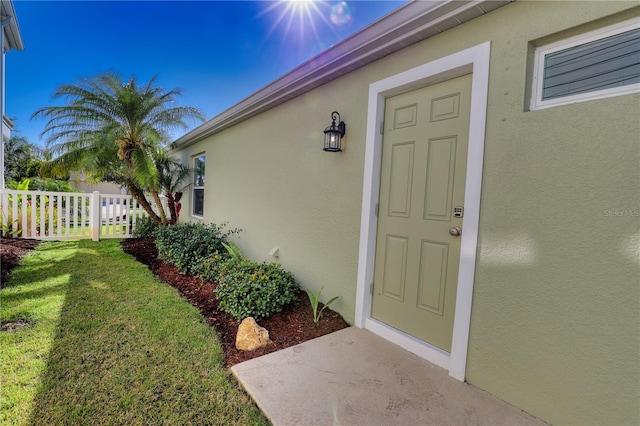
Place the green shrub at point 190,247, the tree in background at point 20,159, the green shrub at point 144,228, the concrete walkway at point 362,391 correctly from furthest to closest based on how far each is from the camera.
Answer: the tree in background at point 20,159 → the green shrub at point 144,228 → the green shrub at point 190,247 → the concrete walkway at point 362,391

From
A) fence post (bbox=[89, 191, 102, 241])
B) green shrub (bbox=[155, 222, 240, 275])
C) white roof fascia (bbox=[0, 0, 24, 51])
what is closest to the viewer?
green shrub (bbox=[155, 222, 240, 275])

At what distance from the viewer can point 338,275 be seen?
3379 millimetres

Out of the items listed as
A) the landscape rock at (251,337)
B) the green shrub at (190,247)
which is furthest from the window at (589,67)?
the green shrub at (190,247)

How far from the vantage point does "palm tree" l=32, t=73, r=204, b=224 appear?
6.94 metres

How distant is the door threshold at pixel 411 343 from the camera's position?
2.39 meters

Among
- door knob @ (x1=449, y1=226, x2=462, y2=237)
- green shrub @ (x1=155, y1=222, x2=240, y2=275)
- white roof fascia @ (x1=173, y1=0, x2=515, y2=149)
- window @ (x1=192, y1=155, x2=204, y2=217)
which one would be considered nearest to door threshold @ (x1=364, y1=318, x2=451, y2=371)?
door knob @ (x1=449, y1=226, x2=462, y2=237)

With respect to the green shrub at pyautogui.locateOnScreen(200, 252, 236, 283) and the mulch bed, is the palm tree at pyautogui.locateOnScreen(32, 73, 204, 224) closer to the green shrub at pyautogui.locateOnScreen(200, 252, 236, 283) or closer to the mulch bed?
the mulch bed

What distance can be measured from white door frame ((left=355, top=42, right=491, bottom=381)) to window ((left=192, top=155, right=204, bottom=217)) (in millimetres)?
6051

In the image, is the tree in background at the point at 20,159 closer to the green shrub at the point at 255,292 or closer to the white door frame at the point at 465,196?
the green shrub at the point at 255,292

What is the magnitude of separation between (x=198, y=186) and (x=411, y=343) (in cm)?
711

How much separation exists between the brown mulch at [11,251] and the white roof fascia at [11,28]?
5.35 metres

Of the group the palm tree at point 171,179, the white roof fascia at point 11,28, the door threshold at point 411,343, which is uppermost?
the white roof fascia at point 11,28

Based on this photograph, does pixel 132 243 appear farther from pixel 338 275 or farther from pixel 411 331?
pixel 411 331

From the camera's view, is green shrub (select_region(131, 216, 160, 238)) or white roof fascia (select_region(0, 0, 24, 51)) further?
green shrub (select_region(131, 216, 160, 238))
